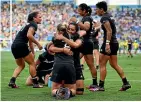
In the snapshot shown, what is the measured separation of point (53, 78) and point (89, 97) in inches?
31.3

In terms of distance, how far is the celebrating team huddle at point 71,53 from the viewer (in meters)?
8.93

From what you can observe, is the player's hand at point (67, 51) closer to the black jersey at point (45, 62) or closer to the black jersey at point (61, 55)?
the black jersey at point (61, 55)

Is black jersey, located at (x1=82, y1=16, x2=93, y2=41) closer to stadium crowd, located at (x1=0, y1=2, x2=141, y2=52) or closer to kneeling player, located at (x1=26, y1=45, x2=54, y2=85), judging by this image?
kneeling player, located at (x1=26, y1=45, x2=54, y2=85)

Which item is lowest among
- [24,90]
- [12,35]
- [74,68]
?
[12,35]

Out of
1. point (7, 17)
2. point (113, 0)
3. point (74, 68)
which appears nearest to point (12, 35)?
point (7, 17)

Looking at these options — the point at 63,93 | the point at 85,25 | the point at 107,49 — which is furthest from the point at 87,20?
the point at 63,93

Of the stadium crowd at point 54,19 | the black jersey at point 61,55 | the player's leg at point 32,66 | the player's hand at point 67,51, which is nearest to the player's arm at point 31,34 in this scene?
the player's leg at point 32,66

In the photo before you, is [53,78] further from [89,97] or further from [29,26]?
[29,26]

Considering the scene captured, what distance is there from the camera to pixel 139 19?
44.8 meters

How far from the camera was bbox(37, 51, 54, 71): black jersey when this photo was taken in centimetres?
1166

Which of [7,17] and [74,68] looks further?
[7,17]

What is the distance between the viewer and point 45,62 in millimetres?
11695

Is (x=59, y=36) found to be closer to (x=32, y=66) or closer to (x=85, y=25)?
(x=85, y=25)

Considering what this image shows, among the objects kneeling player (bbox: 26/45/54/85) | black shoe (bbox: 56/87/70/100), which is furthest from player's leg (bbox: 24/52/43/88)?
black shoe (bbox: 56/87/70/100)
